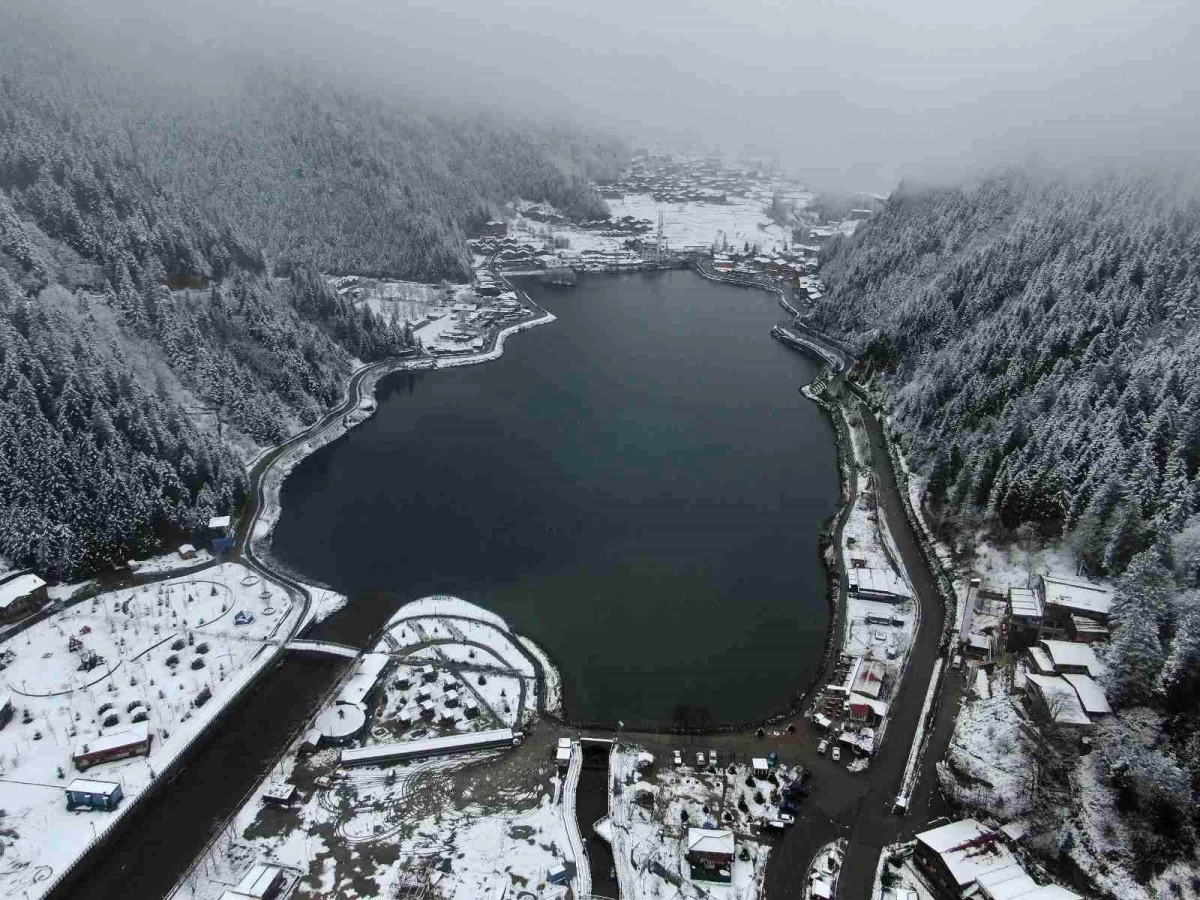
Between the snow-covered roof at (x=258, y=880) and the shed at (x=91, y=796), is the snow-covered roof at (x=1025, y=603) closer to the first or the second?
the snow-covered roof at (x=258, y=880)

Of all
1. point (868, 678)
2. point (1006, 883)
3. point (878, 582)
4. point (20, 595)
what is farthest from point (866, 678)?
point (20, 595)

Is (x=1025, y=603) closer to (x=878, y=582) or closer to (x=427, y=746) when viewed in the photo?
(x=878, y=582)

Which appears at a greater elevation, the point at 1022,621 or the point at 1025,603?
the point at 1025,603

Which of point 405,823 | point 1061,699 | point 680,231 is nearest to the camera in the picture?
point 405,823

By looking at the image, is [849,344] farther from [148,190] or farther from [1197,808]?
[148,190]

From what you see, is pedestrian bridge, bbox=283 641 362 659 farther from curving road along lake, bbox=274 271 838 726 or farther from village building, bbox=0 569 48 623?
village building, bbox=0 569 48 623

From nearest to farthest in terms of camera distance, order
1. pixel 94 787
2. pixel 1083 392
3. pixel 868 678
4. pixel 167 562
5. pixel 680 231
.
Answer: pixel 94 787 < pixel 868 678 < pixel 167 562 < pixel 1083 392 < pixel 680 231

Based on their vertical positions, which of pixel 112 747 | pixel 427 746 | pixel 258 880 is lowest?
pixel 112 747
